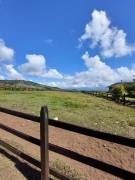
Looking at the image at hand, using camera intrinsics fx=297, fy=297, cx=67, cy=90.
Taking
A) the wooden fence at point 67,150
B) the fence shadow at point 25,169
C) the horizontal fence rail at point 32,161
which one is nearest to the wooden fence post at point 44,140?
the wooden fence at point 67,150

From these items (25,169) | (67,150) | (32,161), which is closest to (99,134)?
(67,150)

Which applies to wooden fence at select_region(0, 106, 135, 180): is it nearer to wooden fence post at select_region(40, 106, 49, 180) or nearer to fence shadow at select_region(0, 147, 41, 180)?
wooden fence post at select_region(40, 106, 49, 180)

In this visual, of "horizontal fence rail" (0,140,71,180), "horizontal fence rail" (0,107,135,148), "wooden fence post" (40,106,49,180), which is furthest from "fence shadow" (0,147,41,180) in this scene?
"horizontal fence rail" (0,107,135,148)

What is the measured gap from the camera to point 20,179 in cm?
654

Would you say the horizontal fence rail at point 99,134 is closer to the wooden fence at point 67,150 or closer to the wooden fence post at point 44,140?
the wooden fence at point 67,150

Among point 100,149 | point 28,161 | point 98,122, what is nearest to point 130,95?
point 98,122

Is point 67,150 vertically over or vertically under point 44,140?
under

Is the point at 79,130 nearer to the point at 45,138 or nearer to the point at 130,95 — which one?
the point at 45,138

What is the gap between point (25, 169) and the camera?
277 inches

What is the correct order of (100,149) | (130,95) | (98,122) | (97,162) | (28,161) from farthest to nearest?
1. (130,95)
2. (98,122)
3. (100,149)
4. (28,161)
5. (97,162)

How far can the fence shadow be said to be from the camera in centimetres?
660

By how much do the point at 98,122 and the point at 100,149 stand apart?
5.33 metres

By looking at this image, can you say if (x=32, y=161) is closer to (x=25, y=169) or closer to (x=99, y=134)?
(x=25, y=169)

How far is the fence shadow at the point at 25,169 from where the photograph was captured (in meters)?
6.60
